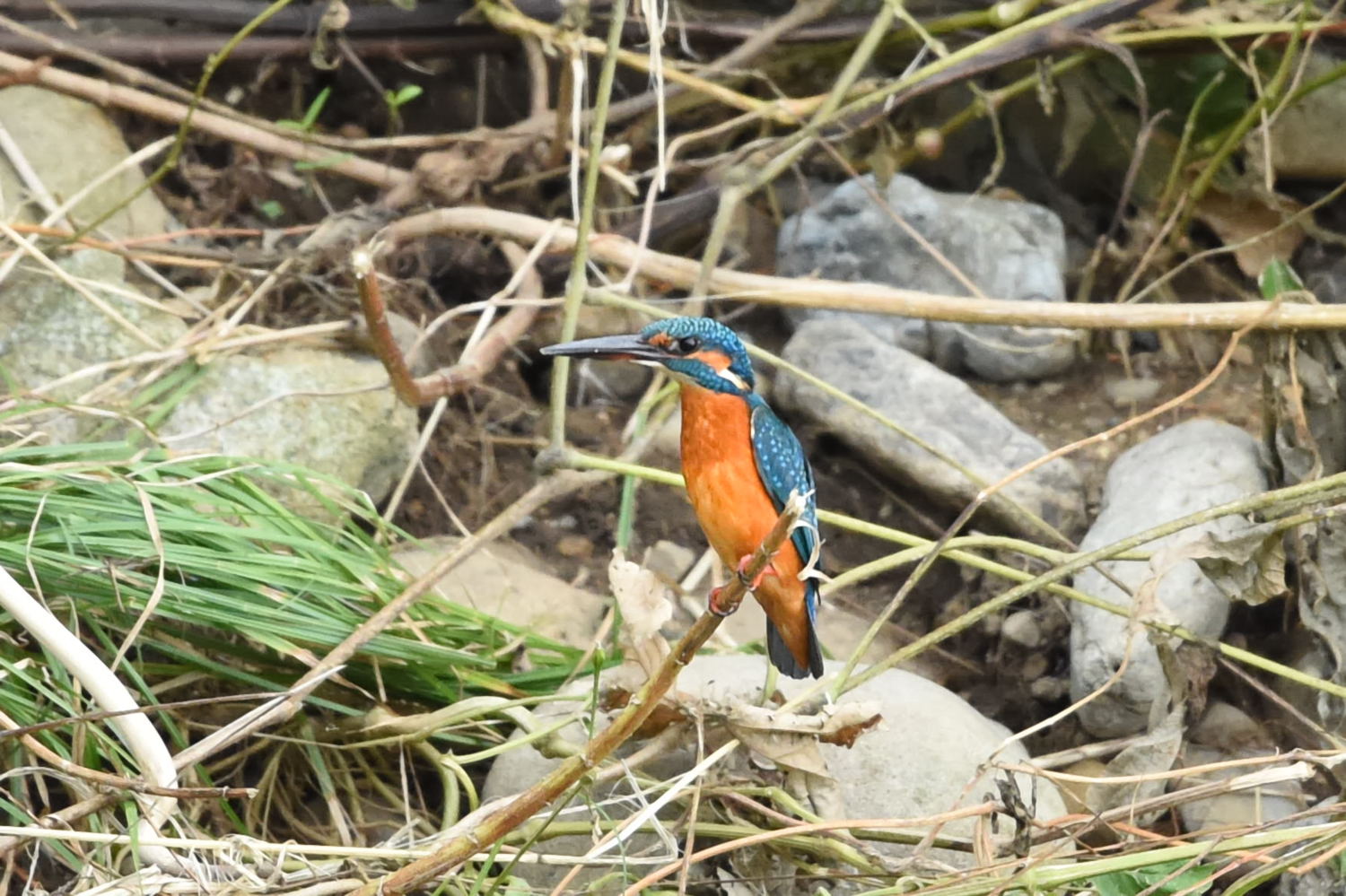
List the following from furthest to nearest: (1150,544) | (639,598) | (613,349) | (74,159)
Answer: (74,159), (1150,544), (613,349), (639,598)

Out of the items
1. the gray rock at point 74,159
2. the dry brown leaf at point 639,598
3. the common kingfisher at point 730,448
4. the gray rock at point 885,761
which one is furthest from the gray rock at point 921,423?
the gray rock at point 74,159

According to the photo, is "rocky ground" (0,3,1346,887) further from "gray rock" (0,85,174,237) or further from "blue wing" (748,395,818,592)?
"blue wing" (748,395,818,592)

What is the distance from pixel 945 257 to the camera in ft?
12.0

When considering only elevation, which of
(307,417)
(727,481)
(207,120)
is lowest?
(307,417)

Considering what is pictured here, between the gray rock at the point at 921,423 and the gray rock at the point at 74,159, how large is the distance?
1609 mm

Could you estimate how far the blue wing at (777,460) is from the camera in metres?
2.22

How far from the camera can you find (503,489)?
10.9 feet

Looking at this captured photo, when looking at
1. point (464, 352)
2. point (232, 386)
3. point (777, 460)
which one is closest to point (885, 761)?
point (777, 460)

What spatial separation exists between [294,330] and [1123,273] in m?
2.12

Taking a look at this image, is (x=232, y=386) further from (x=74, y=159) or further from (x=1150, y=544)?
(x=1150, y=544)

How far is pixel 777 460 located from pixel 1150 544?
99 centimetres

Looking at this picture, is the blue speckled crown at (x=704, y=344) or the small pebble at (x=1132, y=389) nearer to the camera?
the blue speckled crown at (x=704, y=344)

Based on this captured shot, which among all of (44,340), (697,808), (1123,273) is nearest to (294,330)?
(44,340)

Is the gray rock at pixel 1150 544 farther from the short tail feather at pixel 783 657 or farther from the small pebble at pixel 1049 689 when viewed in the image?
the short tail feather at pixel 783 657
